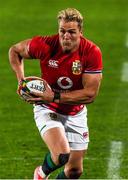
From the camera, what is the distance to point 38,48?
11.5 m

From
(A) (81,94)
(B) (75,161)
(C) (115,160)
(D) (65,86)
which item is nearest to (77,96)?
(A) (81,94)

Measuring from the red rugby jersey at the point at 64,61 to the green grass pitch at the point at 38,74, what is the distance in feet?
6.20

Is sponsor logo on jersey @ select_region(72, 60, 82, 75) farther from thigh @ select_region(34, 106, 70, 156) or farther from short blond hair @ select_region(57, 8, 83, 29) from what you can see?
thigh @ select_region(34, 106, 70, 156)

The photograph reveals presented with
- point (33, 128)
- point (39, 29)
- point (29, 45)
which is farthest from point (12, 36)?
point (29, 45)

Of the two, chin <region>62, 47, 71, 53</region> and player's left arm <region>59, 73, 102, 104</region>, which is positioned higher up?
chin <region>62, 47, 71, 53</region>

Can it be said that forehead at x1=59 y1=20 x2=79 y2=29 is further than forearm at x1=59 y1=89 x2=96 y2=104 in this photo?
No

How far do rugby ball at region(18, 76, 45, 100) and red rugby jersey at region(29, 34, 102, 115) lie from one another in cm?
32

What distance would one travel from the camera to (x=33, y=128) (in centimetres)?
1558

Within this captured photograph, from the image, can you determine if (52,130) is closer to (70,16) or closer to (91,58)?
(91,58)

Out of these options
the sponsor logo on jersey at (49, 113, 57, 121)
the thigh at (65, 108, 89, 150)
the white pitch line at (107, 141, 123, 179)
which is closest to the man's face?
the sponsor logo on jersey at (49, 113, 57, 121)

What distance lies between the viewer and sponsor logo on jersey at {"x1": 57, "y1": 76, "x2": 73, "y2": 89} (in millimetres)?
11453

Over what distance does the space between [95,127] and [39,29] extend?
10442mm

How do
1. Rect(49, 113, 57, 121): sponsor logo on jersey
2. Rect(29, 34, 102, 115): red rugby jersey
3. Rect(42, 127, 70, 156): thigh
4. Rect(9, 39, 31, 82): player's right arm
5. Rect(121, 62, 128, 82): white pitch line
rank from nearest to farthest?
Rect(42, 127, 70, 156): thigh < Rect(29, 34, 102, 115): red rugby jersey < Rect(49, 113, 57, 121): sponsor logo on jersey < Rect(9, 39, 31, 82): player's right arm < Rect(121, 62, 128, 82): white pitch line

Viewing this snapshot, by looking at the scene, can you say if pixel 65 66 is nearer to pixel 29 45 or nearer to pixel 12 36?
pixel 29 45
